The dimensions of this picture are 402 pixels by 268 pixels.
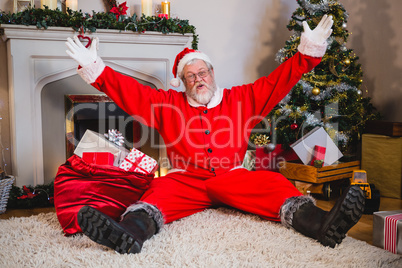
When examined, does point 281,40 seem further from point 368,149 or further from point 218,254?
point 218,254

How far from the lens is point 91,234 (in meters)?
1.57

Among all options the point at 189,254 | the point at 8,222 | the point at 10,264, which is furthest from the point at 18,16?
the point at 189,254

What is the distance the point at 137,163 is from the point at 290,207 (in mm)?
1112

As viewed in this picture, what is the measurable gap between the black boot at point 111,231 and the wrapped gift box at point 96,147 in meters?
0.91

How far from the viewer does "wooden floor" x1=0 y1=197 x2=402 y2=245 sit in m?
2.11

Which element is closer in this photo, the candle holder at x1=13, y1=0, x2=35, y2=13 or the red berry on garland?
the candle holder at x1=13, y1=0, x2=35, y2=13

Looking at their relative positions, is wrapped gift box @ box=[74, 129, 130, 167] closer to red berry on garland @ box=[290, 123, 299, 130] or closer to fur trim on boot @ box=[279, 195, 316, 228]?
fur trim on boot @ box=[279, 195, 316, 228]

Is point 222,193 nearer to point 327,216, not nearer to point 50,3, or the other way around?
point 327,216

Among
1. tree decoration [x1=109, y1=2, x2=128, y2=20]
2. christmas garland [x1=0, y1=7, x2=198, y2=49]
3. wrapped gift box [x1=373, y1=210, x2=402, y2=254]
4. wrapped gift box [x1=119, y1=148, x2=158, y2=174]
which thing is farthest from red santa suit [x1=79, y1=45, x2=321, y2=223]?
tree decoration [x1=109, y1=2, x2=128, y2=20]

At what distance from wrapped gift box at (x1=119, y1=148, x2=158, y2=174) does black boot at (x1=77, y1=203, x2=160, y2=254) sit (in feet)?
2.60

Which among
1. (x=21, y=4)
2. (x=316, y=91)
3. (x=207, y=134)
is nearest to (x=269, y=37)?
(x=316, y=91)

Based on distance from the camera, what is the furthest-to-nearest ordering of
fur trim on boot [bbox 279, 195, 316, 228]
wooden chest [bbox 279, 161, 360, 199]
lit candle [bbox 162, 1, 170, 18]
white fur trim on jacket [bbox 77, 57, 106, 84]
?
lit candle [bbox 162, 1, 170, 18]
wooden chest [bbox 279, 161, 360, 199]
white fur trim on jacket [bbox 77, 57, 106, 84]
fur trim on boot [bbox 279, 195, 316, 228]

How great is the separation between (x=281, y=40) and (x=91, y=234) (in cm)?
296

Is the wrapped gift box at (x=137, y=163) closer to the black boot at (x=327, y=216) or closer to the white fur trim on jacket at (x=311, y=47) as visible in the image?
the black boot at (x=327, y=216)
